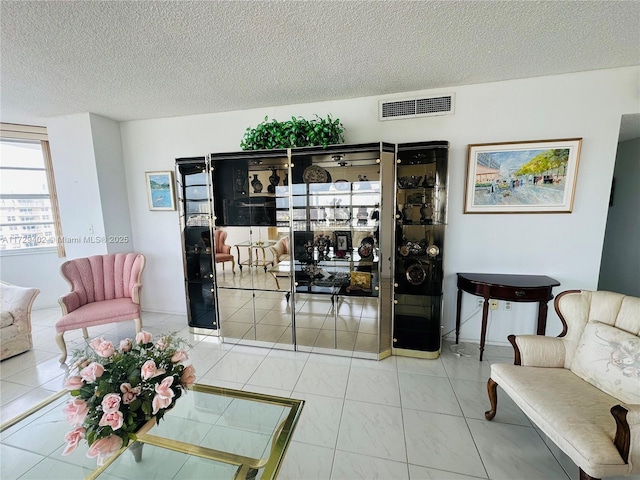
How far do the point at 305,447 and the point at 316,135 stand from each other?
2.33 metres

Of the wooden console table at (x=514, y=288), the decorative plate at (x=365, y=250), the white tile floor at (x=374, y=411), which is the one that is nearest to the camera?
Result: the white tile floor at (x=374, y=411)

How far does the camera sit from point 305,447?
4.97 ft

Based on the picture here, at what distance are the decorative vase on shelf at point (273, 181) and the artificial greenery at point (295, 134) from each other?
0.80 feet

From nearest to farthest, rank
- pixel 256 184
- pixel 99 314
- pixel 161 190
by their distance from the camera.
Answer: pixel 99 314 < pixel 256 184 < pixel 161 190

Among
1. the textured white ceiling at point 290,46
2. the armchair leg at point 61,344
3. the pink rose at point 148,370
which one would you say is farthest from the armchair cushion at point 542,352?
the armchair leg at point 61,344

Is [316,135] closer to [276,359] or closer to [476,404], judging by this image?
[276,359]

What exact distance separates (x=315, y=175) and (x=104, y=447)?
2188mm

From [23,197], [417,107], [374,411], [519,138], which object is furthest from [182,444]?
[23,197]

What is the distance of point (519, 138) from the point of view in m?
2.28

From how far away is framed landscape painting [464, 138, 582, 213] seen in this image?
220 cm

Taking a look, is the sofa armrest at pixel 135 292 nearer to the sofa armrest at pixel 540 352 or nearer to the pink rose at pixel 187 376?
the pink rose at pixel 187 376

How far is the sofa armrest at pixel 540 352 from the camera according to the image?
1605mm

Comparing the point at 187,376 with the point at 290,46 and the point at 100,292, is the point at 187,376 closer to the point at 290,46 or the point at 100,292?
the point at 290,46

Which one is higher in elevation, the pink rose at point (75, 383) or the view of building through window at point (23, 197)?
the view of building through window at point (23, 197)
